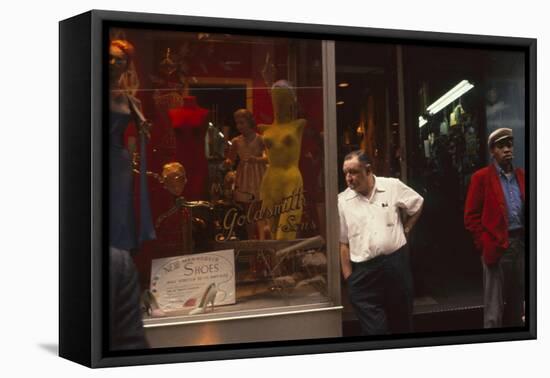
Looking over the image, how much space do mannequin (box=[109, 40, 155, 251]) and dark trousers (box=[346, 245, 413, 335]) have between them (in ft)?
5.09

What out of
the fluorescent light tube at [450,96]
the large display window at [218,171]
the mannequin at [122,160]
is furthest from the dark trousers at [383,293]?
the mannequin at [122,160]

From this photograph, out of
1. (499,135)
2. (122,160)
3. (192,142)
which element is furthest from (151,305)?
(499,135)

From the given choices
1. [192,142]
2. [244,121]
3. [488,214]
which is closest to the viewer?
[192,142]

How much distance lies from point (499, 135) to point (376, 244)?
1257 mm

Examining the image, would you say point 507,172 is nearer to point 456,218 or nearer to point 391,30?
point 456,218

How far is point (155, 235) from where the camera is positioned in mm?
8383

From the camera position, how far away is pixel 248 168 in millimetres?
8641

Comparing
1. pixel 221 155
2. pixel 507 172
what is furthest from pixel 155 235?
pixel 507 172

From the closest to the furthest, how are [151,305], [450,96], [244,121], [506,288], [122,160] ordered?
[122,160] < [151,305] < [244,121] < [450,96] < [506,288]

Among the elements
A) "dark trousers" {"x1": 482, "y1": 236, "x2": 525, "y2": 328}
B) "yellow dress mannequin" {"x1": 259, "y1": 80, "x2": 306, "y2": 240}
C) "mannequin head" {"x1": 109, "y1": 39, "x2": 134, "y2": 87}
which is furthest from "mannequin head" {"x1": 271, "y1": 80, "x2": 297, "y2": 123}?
"dark trousers" {"x1": 482, "y1": 236, "x2": 525, "y2": 328}

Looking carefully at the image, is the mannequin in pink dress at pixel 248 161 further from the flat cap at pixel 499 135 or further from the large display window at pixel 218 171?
the flat cap at pixel 499 135

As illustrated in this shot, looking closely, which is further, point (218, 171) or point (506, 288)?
point (506, 288)

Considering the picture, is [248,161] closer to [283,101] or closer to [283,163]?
[283,163]

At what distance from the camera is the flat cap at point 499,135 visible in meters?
9.51
